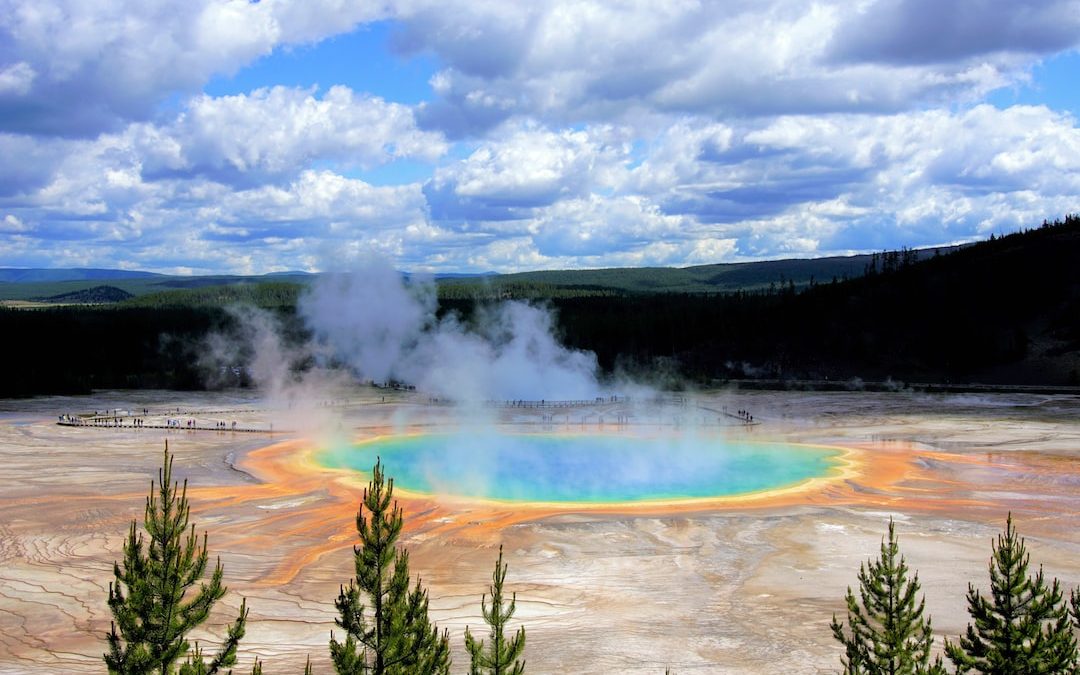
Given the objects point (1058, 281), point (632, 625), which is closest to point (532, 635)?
point (632, 625)

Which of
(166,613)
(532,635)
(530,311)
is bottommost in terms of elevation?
(532,635)

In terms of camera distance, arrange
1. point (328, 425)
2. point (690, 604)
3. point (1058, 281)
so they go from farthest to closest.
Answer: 1. point (1058, 281)
2. point (328, 425)
3. point (690, 604)

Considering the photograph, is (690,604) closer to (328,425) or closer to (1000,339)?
(328,425)

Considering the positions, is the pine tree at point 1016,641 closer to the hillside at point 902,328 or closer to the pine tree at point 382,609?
the pine tree at point 382,609

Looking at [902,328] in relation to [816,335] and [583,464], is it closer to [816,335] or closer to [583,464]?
[816,335]

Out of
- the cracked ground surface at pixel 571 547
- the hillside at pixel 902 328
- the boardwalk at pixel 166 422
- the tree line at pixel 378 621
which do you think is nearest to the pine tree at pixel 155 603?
the tree line at pixel 378 621

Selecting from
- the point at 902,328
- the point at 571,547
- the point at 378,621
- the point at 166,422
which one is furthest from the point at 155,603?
the point at 902,328

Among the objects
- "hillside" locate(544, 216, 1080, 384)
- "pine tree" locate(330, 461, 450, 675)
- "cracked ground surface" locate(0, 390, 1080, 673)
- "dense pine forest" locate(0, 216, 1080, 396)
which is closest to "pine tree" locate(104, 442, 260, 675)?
"pine tree" locate(330, 461, 450, 675)

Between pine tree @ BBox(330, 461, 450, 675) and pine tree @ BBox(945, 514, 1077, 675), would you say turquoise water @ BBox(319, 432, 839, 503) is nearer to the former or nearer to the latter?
pine tree @ BBox(945, 514, 1077, 675)
